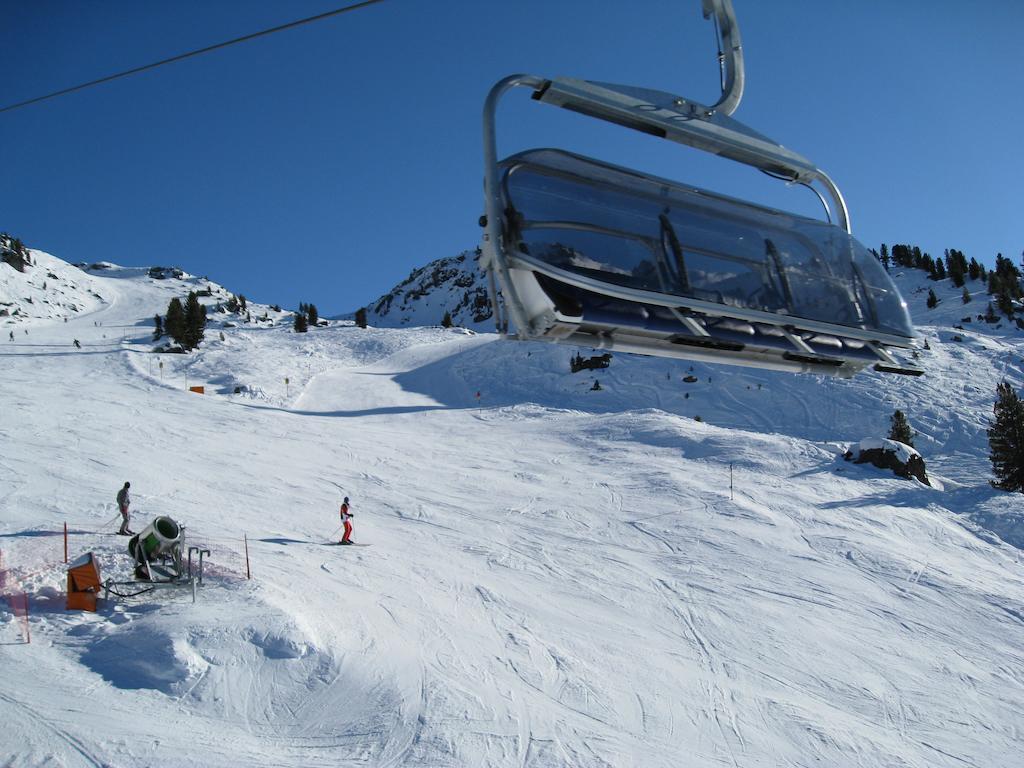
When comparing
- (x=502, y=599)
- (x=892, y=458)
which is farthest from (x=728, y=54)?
(x=892, y=458)

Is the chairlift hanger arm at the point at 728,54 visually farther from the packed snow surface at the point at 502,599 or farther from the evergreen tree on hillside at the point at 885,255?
→ the evergreen tree on hillside at the point at 885,255

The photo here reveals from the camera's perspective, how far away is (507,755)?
238 inches

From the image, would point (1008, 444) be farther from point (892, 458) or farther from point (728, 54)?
point (728, 54)

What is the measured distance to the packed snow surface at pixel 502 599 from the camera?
21.2 feet

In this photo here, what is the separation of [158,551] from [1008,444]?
20.8 metres

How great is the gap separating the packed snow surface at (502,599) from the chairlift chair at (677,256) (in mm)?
4070

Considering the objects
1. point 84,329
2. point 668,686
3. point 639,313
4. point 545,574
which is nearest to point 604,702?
point 668,686

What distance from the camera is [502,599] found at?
32.2 ft

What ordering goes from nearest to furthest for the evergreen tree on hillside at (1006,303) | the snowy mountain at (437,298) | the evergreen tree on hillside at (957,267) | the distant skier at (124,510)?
the distant skier at (124,510) < the evergreen tree on hillside at (1006,303) < the evergreen tree on hillside at (957,267) < the snowy mountain at (437,298)

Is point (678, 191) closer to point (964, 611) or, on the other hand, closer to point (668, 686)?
point (668, 686)

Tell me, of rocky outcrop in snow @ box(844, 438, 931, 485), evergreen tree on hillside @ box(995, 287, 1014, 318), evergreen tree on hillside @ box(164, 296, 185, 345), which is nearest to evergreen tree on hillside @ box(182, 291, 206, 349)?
evergreen tree on hillside @ box(164, 296, 185, 345)

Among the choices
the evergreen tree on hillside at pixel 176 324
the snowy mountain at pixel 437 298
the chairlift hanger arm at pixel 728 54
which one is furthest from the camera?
the snowy mountain at pixel 437 298

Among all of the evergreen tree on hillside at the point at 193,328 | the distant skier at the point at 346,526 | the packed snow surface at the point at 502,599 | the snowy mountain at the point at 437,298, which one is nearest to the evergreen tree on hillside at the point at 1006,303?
the packed snow surface at the point at 502,599

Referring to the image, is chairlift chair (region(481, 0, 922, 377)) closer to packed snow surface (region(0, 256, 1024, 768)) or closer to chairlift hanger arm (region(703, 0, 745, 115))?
chairlift hanger arm (region(703, 0, 745, 115))
